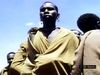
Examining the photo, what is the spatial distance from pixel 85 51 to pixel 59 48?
96.0 inches

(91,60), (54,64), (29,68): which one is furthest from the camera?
(29,68)

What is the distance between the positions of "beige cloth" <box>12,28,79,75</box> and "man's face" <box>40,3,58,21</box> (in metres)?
0.30

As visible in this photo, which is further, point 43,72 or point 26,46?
point 26,46

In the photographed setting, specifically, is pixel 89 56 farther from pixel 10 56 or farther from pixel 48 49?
pixel 10 56

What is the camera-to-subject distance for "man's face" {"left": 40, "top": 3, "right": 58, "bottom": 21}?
9.51m

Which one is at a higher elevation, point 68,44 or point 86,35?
point 86,35

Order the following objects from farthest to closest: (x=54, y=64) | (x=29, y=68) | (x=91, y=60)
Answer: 1. (x=29, y=68)
2. (x=54, y=64)
3. (x=91, y=60)

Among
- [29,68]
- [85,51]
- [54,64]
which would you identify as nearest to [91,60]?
[85,51]

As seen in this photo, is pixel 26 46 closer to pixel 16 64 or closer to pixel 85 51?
pixel 16 64

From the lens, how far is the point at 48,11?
959 centimetres

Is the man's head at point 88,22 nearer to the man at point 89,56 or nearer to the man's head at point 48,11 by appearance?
the man at point 89,56

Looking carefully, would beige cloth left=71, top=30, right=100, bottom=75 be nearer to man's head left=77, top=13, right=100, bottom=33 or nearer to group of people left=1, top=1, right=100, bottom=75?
man's head left=77, top=13, right=100, bottom=33

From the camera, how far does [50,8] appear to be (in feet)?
31.7

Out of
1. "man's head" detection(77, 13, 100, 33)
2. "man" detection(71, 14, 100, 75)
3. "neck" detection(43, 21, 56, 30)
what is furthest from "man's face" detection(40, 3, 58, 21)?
"man" detection(71, 14, 100, 75)
